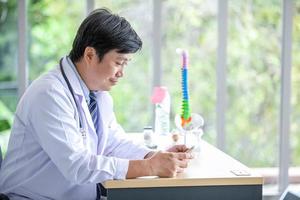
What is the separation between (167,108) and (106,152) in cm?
46

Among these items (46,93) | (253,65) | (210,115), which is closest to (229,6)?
(253,65)

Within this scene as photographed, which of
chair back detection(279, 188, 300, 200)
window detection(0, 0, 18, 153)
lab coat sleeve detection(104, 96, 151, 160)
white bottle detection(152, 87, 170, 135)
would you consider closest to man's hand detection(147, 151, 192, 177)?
lab coat sleeve detection(104, 96, 151, 160)

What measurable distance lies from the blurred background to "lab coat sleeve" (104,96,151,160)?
44.8 inches

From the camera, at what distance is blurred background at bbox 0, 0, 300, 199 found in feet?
10.5

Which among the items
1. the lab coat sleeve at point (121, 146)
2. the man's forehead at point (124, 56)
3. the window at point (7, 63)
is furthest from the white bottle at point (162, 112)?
the window at point (7, 63)

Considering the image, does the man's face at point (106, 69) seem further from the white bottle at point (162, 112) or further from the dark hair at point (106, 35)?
the white bottle at point (162, 112)

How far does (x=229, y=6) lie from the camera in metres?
3.30

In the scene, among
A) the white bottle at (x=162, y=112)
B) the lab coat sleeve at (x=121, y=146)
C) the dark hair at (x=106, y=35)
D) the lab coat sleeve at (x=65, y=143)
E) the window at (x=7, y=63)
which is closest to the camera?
the lab coat sleeve at (x=65, y=143)

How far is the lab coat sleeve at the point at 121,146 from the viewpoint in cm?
205

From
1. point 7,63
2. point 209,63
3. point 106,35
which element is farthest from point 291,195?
point 7,63

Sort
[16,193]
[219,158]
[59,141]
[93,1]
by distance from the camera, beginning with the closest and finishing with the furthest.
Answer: [59,141], [16,193], [219,158], [93,1]

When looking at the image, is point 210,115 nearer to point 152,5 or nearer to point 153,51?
point 153,51

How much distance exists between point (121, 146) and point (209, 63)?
4.48 ft

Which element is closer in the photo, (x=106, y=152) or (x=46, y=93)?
(x=46, y=93)
